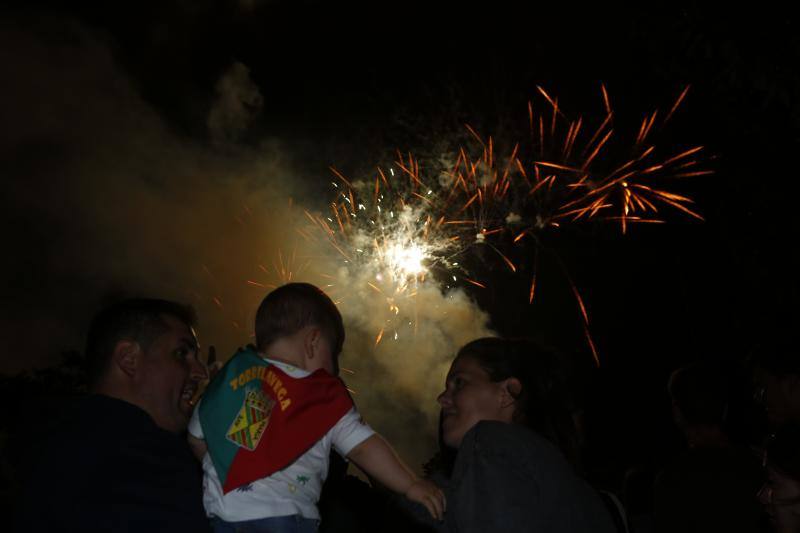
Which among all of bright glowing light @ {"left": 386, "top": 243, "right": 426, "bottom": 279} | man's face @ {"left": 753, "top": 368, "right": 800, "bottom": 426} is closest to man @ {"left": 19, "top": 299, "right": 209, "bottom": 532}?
man's face @ {"left": 753, "top": 368, "right": 800, "bottom": 426}

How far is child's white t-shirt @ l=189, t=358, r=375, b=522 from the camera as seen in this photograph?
8.62 feet

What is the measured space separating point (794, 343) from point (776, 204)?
6.34 meters

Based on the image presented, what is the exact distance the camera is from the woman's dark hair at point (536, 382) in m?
2.94

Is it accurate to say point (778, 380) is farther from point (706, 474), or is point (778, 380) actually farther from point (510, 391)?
point (510, 391)

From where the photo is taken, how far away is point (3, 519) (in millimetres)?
2709

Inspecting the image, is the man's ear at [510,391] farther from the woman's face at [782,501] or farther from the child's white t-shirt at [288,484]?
the woman's face at [782,501]

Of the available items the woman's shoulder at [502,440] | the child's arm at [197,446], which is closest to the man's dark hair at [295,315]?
the child's arm at [197,446]

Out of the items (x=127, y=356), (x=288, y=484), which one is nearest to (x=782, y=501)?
(x=288, y=484)

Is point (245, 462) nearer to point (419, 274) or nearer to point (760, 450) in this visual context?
point (760, 450)

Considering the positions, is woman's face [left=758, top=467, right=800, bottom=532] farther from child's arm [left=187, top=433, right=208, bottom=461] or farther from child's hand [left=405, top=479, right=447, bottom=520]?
child's arm [left=187, top=433, right=208, bottom=461]

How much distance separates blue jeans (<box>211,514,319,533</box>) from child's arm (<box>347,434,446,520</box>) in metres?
0.34

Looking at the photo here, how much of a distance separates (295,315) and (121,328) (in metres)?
0.82

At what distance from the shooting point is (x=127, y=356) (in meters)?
2.92

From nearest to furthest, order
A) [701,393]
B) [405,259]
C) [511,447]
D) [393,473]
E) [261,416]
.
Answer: [511,447] < [393,473] < [261,416] < [701,393] < [405,259]
